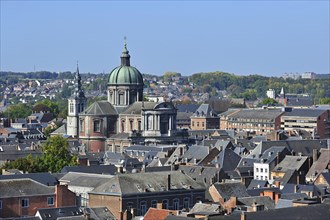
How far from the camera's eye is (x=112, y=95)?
5527 inches

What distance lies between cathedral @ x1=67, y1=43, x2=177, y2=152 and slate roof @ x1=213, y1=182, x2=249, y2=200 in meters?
52.1

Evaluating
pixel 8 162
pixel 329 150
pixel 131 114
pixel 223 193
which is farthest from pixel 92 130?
pixel 223 193

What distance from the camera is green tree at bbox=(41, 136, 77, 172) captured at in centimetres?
9856

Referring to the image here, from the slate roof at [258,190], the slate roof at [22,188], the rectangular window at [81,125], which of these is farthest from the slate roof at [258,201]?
the rectangular window at [81,125]

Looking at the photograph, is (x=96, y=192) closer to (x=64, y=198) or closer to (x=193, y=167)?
(x=64, y=198)

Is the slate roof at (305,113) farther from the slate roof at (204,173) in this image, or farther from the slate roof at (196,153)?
the slate roof at (204,173)

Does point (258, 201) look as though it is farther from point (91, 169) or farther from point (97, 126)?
point (97, 126)

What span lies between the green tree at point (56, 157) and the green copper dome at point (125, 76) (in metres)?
28.4

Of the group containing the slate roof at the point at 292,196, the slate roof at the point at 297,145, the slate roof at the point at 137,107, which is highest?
the slate roof at the point at 137,107

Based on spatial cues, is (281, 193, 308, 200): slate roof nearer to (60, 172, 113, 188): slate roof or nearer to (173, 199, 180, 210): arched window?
(173, 199, 180, 210): arched window

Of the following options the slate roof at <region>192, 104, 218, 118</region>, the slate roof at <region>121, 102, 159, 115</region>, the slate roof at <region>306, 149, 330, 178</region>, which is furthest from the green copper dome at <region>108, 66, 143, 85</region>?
the slate roof at <region>306, 149, 330, 178</region>

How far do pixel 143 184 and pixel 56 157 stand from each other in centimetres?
3031

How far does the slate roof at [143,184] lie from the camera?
71875 millimetres

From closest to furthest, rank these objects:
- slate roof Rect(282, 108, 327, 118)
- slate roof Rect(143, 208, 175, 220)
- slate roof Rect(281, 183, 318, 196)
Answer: slate roof Rect(143, 208, 175, 220) < slate roof Rect(281, 183, 318, 196) < slate roof Rect(282, 108, 327, 118)
